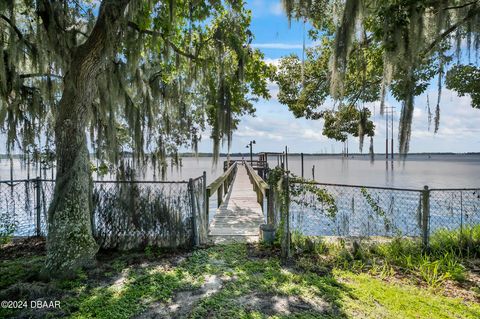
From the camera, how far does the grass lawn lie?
2922mm

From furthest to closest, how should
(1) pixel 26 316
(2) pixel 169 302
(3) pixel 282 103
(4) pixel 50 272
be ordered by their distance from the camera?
(3) pixel 282 103, (4) pixel 50 272, (2) pixel 169 302, (1) pixel 26 316

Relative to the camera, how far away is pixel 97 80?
454cm

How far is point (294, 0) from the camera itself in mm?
4391

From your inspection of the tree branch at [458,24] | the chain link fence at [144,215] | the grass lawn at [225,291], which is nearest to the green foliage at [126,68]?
the chain link fence at [144,215]

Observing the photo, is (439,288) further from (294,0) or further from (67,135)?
(67,135)

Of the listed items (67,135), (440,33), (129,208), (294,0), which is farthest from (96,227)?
(440,33)

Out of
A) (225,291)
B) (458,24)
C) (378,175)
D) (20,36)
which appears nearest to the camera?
(225,291)

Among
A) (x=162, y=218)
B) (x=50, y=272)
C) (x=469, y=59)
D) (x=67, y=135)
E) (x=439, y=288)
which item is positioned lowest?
(x=439, y=288)

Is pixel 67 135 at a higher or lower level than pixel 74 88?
lower

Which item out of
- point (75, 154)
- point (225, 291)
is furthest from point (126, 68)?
point (225, 291)

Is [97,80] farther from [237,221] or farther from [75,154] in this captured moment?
[237,221]

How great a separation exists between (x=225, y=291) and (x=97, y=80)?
12.2 feet

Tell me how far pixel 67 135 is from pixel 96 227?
1843 millimetres

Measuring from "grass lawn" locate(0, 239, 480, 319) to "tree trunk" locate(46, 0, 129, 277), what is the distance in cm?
40
